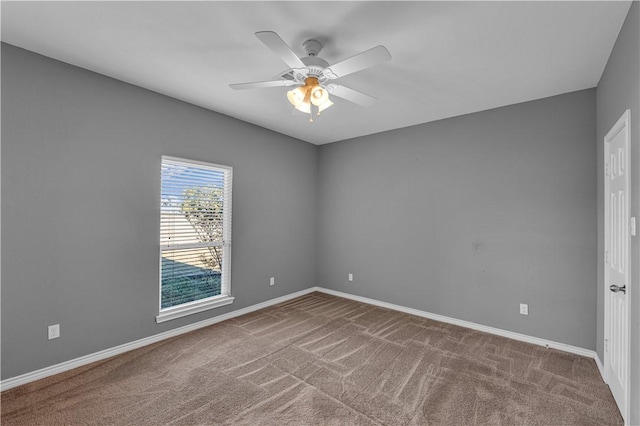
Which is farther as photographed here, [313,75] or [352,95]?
[352,95]

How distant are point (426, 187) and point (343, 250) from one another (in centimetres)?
174

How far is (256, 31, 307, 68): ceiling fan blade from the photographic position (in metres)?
1.65

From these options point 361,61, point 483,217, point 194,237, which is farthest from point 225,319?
point 483,217

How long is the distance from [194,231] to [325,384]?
230cm

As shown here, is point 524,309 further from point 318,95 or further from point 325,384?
point 318,95

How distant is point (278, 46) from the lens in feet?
5.80

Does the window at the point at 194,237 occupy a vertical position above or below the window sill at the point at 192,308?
above

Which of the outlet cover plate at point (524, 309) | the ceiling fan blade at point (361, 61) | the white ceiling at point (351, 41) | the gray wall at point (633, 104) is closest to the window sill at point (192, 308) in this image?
the white ceiling at point (351, 41)

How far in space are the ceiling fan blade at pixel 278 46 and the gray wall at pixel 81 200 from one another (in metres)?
2.02

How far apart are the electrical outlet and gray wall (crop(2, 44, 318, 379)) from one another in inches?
1.6

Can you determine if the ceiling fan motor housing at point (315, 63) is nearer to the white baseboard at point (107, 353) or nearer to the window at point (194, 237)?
the window at point (194, 237)

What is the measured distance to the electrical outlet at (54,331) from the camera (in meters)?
2.50

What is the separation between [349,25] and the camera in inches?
79.2

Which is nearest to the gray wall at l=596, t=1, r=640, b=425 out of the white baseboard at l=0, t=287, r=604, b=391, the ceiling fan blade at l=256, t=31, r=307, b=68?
the white baseboard at l=0, t=287, r=604, b=391
